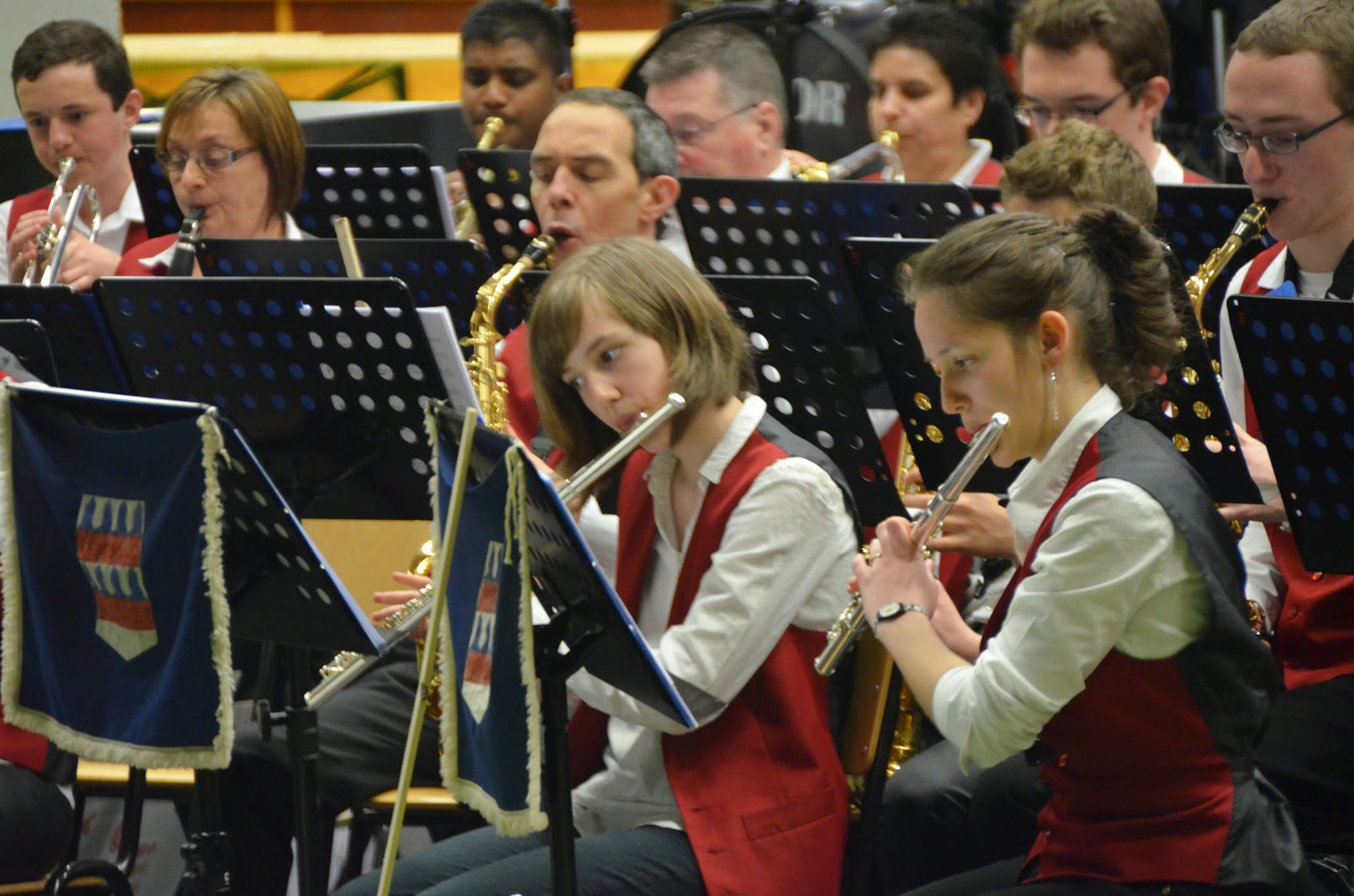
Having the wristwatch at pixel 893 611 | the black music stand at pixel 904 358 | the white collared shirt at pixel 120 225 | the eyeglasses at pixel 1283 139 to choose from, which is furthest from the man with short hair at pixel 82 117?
the wristwatch at pixel 893 611

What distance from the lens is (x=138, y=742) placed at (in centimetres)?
216

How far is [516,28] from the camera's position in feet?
15.3

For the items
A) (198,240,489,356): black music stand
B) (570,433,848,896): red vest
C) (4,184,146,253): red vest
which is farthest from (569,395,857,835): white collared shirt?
(4,184,146,253): red vest

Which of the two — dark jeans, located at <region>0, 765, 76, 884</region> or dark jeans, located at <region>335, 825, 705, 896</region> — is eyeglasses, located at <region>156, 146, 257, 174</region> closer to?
dark jeans, located at <region>0, 765, 76, 884</region>

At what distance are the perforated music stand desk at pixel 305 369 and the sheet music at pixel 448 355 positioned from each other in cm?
2

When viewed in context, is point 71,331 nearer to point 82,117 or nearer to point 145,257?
point 145,257

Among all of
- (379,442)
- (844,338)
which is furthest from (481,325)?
(844,338)

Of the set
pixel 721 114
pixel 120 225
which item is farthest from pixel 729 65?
pixel 120 225

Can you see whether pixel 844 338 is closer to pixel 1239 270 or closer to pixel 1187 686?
pixel 1239 270

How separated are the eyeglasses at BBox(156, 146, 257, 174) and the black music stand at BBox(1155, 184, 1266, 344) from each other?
188 cm

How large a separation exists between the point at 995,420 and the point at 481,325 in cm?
140

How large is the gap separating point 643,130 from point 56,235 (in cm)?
135

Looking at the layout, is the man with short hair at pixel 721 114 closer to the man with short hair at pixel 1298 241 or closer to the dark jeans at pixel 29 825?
the man with short hair at pixel 1298 241

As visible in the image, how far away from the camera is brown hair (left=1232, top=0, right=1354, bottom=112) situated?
247 centimetres
